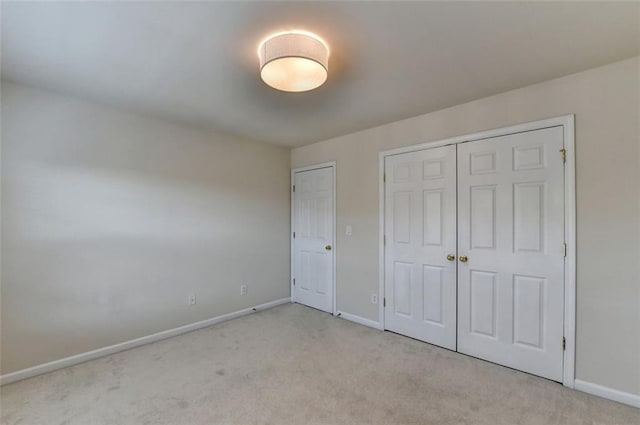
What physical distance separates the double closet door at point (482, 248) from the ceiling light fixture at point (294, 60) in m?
1.66

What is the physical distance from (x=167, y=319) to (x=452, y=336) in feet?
9.90

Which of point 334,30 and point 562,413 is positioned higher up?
point 334,30

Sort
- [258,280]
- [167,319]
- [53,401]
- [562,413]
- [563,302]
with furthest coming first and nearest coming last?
[258,280]
[167,319]
[563,302]
[53,401]
[562,413]

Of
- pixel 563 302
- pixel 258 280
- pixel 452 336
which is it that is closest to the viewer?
pixel 563 302

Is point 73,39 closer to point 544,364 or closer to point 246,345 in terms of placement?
point 246,345

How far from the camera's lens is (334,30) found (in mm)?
1626

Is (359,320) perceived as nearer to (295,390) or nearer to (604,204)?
(295,390)

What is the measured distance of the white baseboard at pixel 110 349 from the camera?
2253 millimetres

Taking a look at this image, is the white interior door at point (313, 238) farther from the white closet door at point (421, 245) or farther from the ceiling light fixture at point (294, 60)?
the ceiling light fixture at point (294, 60)

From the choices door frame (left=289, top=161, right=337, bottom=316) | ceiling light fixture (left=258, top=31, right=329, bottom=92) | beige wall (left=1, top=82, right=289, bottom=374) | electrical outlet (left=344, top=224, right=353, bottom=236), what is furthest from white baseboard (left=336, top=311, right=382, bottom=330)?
ceiling light fixture (left=258, top=31, right=329, bottom=92)

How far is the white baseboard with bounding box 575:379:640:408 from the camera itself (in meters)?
1.93

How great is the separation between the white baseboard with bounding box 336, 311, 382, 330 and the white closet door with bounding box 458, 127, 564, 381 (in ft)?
3.04

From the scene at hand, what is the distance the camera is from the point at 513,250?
2432 mm

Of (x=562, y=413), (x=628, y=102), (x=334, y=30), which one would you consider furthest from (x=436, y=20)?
(x=562, y=413)
